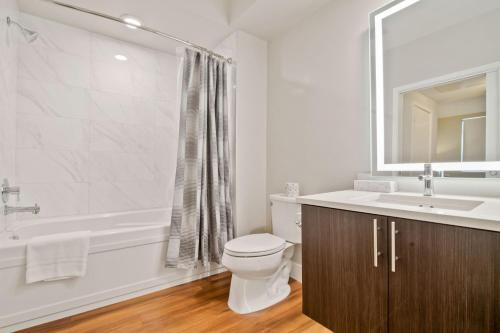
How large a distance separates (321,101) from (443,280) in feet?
4.80

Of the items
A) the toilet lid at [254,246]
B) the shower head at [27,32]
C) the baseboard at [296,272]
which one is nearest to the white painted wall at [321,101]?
the baseboard at [296,272]

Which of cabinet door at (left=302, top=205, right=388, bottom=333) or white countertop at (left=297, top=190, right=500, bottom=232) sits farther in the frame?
cabinet door at (left=302, top=205, right=388, bottom=333)

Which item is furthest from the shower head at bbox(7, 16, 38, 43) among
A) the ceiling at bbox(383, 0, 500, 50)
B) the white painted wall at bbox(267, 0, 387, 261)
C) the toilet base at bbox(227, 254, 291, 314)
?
the ceiling at bbox(383, 0, 500, 50)

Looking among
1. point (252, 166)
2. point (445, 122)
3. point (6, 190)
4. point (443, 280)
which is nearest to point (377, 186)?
point (445, 122)

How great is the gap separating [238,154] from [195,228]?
2.55 ft

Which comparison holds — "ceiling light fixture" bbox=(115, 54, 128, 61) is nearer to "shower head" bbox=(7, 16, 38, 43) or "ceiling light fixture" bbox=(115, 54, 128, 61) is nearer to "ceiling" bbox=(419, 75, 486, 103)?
"shower head" bbox=(7, 16, 38, 43)

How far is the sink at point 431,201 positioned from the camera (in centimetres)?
110

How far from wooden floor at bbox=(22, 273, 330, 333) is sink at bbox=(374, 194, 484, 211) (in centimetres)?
89

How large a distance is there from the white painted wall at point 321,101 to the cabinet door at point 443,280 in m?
0.82

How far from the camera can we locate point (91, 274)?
5.60ft

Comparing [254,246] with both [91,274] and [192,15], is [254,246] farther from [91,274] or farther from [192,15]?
[192,15]

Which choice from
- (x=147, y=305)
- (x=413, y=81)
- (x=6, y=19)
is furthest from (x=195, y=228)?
(x=6, y=19)

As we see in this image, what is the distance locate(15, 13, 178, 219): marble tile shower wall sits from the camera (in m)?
2.14

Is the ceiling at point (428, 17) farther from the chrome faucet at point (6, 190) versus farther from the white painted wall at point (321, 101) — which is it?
the chrome faucet at point (6, 190)
